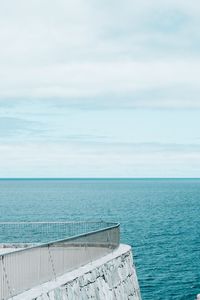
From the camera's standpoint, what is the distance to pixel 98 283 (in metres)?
20.6

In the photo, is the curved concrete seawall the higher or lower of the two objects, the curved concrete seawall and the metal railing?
the lower

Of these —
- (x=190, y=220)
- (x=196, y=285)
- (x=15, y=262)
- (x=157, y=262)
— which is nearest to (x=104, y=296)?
(x=15, y=262)

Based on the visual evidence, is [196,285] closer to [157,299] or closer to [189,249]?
[157,299]

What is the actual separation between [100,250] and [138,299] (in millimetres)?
3349

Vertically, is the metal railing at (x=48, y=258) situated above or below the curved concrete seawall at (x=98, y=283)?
above

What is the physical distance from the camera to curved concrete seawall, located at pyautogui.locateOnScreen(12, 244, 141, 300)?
17.4 m

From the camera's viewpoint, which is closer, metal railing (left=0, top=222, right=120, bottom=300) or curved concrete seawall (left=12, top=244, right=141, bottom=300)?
metal railing (left=0, top=222, right=120, bottom=300)

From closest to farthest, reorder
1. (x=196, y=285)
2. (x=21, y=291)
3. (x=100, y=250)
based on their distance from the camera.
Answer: (x=21, y=291) → (x=100, y=250) → (x=196, y=285)

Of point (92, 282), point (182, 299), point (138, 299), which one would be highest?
point (92, 282)

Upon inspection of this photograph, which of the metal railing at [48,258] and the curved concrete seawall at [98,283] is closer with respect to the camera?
the metal railing at [48,258]

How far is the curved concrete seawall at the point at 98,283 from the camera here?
1741cm

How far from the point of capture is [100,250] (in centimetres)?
2336

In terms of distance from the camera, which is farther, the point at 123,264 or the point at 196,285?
the point at 196,285

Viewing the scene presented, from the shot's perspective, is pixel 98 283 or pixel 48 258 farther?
pixel 98 283
